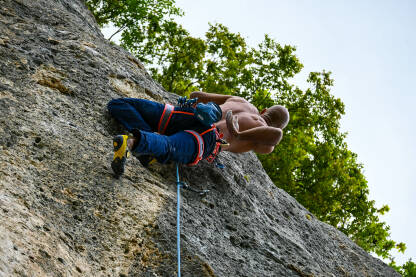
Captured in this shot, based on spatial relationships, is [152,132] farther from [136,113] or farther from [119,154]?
[119,154]

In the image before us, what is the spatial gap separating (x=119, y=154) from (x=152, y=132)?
39.0 inches

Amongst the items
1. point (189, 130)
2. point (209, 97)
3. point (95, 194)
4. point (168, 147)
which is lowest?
point (95, 194)

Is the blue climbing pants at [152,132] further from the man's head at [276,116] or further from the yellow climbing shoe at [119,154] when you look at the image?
the man's head at [276,116]

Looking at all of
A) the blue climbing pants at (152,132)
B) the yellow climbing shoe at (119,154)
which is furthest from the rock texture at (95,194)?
the blue climbing pants at (152,132)

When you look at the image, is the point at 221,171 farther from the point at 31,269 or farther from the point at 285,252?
the point at 31,269

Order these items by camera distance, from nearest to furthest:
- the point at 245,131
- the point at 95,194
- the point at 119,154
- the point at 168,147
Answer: the point at 95,194, the point at 119,154, the point at 168,147, the point at 245,131

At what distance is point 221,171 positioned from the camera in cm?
580

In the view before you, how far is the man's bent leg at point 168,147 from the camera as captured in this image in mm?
4246

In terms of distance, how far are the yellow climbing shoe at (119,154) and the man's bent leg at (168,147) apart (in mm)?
205

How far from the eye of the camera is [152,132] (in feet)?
16.3

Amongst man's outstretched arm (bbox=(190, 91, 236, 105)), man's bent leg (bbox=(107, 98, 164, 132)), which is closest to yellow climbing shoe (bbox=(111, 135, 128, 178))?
man's bent leg (bbox=(107, 98, 164, 132))

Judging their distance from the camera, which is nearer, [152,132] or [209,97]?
[152,132]

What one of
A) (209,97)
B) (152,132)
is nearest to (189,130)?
(152,132)

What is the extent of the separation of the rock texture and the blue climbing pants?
20cm
